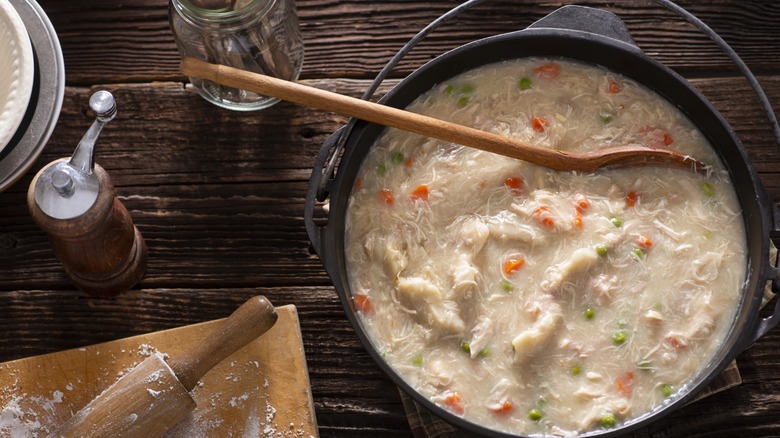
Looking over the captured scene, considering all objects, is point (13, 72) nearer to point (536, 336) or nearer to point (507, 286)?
point (507, 286)

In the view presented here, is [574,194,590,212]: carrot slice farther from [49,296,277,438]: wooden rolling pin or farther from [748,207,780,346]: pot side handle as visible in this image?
[49,296,277,438]: wooden rolling pin

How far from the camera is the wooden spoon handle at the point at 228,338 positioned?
2.51m

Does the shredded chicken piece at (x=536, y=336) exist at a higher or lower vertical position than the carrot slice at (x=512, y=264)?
lower

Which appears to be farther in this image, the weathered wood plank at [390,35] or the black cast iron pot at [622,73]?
the weathered wood plank at [390,35]

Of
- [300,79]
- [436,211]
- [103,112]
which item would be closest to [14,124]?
[103,112]

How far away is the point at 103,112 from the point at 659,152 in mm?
1525

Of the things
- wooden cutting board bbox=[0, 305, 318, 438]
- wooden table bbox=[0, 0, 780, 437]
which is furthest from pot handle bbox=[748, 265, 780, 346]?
wooden cutting board bbox=[0, 305, 318, 438]

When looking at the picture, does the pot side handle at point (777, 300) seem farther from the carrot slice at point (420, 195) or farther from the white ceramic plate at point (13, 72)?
the white ceramic plate at point (13, 72)

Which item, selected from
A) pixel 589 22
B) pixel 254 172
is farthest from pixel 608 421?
pixel 254 172

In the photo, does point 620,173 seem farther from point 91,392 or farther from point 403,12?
point 91,392

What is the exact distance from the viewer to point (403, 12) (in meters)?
3.07

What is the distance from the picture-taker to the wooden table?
2.86m

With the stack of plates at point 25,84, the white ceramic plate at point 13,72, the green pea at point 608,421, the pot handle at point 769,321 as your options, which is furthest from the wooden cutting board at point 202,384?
the pot handle at point 769,321

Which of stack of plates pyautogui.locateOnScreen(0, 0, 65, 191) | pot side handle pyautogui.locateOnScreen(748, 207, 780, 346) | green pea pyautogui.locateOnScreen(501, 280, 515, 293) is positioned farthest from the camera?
stack of plates pyautogui.locateOnScreen(0, 0, 65, 191)
